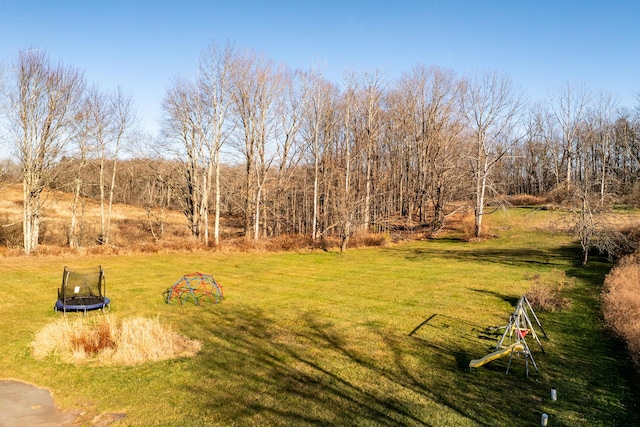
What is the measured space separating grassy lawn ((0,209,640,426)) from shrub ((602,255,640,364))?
44 centimetres

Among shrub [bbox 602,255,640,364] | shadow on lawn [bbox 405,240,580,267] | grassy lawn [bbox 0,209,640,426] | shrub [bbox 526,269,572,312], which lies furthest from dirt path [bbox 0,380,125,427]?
shadow on lawn [bbox 405,240,580,267]

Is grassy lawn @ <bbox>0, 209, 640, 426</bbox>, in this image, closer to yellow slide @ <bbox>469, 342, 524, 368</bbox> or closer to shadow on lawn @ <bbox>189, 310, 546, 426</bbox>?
shadow on lawn @ <bbox>189, 310, 546, 426</bbox>

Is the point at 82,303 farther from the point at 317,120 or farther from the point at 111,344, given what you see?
the point at 317,120

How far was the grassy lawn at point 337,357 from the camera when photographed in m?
7.34

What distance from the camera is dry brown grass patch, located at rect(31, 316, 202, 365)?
9.42 m

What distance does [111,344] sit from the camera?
32.7 feet

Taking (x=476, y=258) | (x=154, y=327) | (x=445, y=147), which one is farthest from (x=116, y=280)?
(x=445, y=147)

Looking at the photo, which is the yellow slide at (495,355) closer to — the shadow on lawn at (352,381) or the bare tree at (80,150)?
the shadow on lawn at (352,381)

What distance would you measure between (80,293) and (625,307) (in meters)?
17.4

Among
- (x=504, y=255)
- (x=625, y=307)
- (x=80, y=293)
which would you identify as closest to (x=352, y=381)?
(x=625, y=307)

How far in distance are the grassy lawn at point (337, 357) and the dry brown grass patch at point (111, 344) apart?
307 millimetres

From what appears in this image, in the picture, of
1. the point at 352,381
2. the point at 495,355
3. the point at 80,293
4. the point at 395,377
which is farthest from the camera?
the point at 80,293

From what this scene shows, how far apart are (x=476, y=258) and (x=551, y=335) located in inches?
596

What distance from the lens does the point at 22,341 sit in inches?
411
